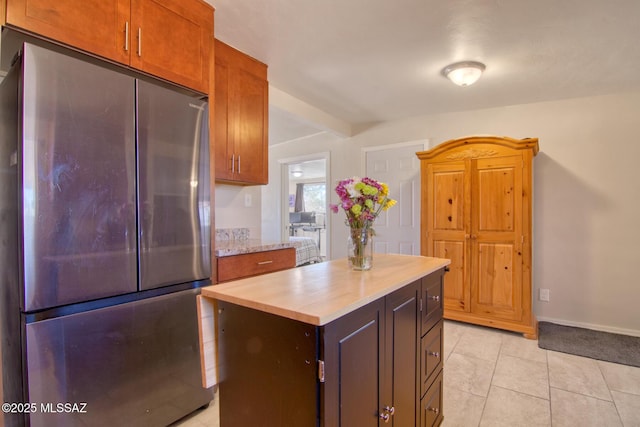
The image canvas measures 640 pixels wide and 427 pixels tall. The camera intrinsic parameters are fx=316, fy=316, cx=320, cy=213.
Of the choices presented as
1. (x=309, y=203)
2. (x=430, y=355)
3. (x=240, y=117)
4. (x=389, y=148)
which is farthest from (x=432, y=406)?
(x=309, y=203)

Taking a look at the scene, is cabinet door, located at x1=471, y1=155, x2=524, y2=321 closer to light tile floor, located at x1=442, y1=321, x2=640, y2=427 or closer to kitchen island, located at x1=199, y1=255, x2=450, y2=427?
light tile floor, located at x1=442, y1=321, x2=640, y2=427

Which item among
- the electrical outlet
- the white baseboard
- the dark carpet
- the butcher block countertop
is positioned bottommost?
the dark carpet

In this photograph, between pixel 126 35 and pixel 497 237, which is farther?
pixel 497 237

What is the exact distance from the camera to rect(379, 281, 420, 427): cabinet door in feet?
4.05

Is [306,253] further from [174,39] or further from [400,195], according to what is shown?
[174,39]

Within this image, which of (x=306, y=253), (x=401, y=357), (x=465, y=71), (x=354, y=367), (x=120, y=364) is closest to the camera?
(x=354, y=367)

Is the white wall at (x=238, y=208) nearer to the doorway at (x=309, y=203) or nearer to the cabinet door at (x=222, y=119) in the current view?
the cabinet door at (x=222, y=119)

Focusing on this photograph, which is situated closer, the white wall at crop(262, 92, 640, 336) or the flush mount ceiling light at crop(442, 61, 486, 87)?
the flush mount ceiling light at crop(442, 61, 486, 87)

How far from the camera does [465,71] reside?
2576 millimetres

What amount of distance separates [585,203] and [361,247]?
9.96 ft

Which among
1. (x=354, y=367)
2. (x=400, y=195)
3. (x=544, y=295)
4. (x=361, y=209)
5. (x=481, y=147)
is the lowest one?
(x=544, y=295)

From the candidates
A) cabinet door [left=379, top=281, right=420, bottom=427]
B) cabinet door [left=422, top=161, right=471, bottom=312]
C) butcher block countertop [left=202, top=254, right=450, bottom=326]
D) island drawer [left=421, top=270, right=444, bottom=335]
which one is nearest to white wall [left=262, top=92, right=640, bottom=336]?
cabinet door [left=422, top=161, right=471, bottom=312]

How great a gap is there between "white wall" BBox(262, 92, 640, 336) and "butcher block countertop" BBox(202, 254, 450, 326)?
2.56 meters

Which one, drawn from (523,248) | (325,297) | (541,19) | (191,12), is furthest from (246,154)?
(523,248)
